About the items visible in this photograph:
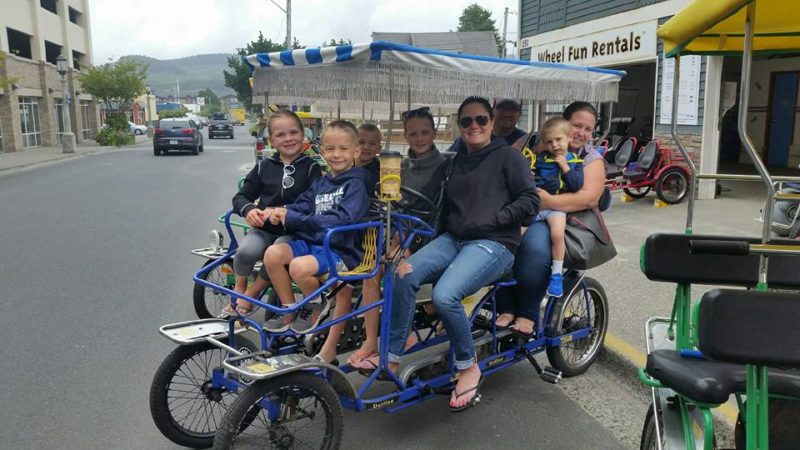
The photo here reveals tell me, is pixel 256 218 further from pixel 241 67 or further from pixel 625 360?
pixel 241 67

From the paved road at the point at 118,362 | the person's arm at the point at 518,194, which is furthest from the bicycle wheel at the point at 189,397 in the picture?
the person's arm at the point at 518,194

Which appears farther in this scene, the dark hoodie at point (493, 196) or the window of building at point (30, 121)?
the window of building at point (30, 121)

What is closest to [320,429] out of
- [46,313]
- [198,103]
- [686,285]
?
[686,285]

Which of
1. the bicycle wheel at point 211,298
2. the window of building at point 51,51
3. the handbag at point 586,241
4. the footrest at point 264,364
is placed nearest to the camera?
the footrest at point 264,364

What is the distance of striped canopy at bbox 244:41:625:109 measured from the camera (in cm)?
337

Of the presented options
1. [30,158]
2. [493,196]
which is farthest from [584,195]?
[30,158]

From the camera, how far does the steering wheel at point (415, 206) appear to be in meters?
3.87

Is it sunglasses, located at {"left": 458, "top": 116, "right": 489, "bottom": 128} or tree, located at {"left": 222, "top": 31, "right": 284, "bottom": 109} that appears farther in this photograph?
tree, located at {"left": 222, "top": 31, "right": 284, "bottom": 109}

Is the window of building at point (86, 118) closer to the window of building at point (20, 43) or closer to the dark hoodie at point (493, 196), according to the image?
the window of building at point (20, 43)

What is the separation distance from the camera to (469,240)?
3.84 m

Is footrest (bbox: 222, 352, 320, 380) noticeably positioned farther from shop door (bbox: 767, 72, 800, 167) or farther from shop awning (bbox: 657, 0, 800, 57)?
shop door (bbox: 767, 72, 800, 167)

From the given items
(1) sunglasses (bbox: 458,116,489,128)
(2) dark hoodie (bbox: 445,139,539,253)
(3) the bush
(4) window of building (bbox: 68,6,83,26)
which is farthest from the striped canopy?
(4) window of building (bbox: 68,6,83,26)

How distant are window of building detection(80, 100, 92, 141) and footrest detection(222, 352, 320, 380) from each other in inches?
1636

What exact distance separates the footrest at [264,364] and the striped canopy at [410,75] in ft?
5.25
